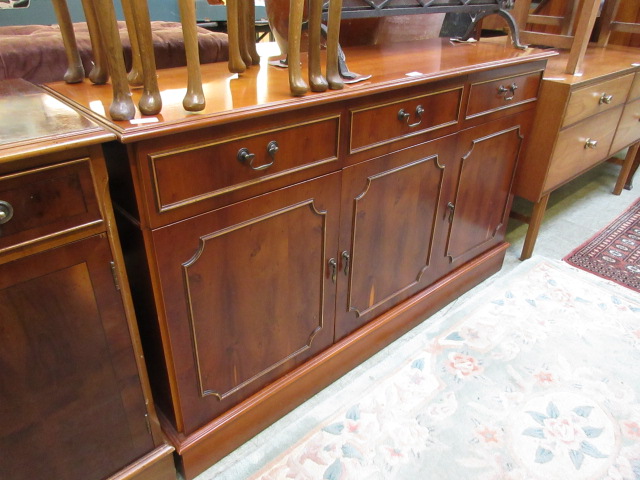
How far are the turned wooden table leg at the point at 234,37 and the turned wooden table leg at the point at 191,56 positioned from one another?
196mm

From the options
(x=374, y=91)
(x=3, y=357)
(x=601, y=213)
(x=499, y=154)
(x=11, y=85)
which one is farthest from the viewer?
(x=601, y=213)

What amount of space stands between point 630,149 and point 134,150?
2.62 m

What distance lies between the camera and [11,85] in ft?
3.07

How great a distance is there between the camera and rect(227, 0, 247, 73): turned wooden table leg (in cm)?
97

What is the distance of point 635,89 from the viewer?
211 cm

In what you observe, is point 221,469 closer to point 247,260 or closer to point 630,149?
point 247,260

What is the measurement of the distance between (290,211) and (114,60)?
45cm

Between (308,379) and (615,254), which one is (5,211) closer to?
(308,379)

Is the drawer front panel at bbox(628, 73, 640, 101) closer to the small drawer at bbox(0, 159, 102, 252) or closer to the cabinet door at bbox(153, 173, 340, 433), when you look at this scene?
the cabinet door at bbox(153, 173, 340, 433)

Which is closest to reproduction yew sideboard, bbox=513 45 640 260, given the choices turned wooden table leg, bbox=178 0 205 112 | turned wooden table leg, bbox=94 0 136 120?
turned wooden table leg, bbox=178 0 205 112

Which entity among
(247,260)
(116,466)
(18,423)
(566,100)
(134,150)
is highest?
(134,150)

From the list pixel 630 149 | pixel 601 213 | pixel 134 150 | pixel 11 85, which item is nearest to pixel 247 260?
pixel 134 150

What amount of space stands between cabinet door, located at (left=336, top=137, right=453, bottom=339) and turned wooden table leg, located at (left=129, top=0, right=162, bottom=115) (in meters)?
0.48

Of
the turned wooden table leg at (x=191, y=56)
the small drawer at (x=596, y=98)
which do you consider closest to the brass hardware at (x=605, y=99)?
the small drawer at (x=596, y=98)
